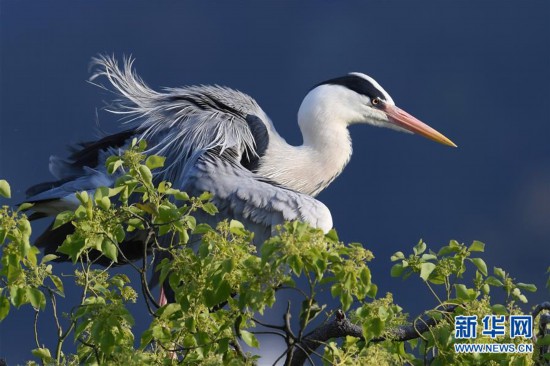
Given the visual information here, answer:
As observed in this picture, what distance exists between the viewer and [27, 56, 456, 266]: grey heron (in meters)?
3.84

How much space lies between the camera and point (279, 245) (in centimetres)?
190

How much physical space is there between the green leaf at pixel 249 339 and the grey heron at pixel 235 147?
156 cm

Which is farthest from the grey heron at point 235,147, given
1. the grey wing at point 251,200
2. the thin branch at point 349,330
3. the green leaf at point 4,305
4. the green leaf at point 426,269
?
the green leaf at point 4,305

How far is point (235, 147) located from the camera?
4.10 metres

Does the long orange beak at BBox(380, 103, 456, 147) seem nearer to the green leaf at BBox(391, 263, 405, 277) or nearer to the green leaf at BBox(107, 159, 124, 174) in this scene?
the green leaf at BBox(391, 263, 405, 277)

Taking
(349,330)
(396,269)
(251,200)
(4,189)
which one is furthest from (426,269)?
(251,200)

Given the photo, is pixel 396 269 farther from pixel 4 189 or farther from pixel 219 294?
pixel 4 189

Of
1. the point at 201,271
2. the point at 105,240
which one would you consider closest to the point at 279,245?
the point at 201,271

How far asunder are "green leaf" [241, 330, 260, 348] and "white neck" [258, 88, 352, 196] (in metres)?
2.27

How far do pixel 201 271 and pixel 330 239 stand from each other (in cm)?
29

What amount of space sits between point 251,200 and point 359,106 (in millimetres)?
940

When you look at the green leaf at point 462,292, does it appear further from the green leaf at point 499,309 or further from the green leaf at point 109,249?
the green leaf at point 109,249

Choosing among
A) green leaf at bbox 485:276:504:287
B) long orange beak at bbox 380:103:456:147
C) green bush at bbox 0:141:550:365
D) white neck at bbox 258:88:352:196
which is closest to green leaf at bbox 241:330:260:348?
green bush at bbox 0:141:550:365

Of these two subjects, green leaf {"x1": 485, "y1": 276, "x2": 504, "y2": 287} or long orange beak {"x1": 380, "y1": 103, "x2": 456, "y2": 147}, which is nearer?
green leaf {"x1": 485, "y1": 276, "x2": 504, "y2": 287}
